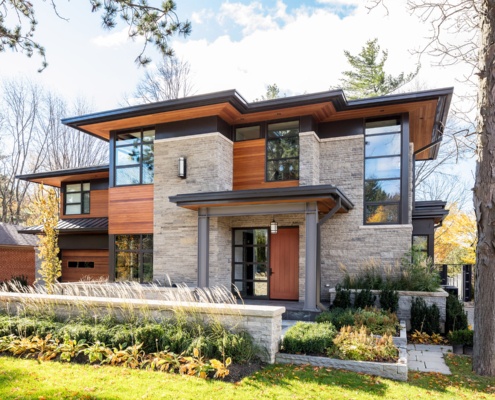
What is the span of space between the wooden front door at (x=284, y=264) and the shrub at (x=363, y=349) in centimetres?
458

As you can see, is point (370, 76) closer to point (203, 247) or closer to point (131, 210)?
point (131, 210)

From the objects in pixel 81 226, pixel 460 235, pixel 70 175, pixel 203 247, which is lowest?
pixel 203 247

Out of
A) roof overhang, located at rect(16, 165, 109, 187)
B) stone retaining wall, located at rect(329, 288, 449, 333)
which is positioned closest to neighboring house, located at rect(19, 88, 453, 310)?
stone retaining wall, located at rect(329, 288, 449, 333)

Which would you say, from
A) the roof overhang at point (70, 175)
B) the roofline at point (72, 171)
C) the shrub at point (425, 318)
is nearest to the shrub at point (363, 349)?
the shrub at point (425, 318)

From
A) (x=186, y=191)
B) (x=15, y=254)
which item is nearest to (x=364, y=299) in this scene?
(x=186, y=191)

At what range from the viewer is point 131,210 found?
39.2 feet

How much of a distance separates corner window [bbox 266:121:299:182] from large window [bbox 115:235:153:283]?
4346 millimetres

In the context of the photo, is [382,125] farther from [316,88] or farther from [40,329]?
[316,88]

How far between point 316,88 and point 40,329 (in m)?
22.9

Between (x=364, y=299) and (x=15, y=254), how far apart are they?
1680 centimetres

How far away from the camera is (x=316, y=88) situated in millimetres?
25562

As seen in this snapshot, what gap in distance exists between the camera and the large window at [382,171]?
34.8 ft

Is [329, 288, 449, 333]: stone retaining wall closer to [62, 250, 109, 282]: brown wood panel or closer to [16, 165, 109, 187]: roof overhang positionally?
[62, 250, 109, 282]: brown wood panel

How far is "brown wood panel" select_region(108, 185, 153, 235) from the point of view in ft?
38.5
